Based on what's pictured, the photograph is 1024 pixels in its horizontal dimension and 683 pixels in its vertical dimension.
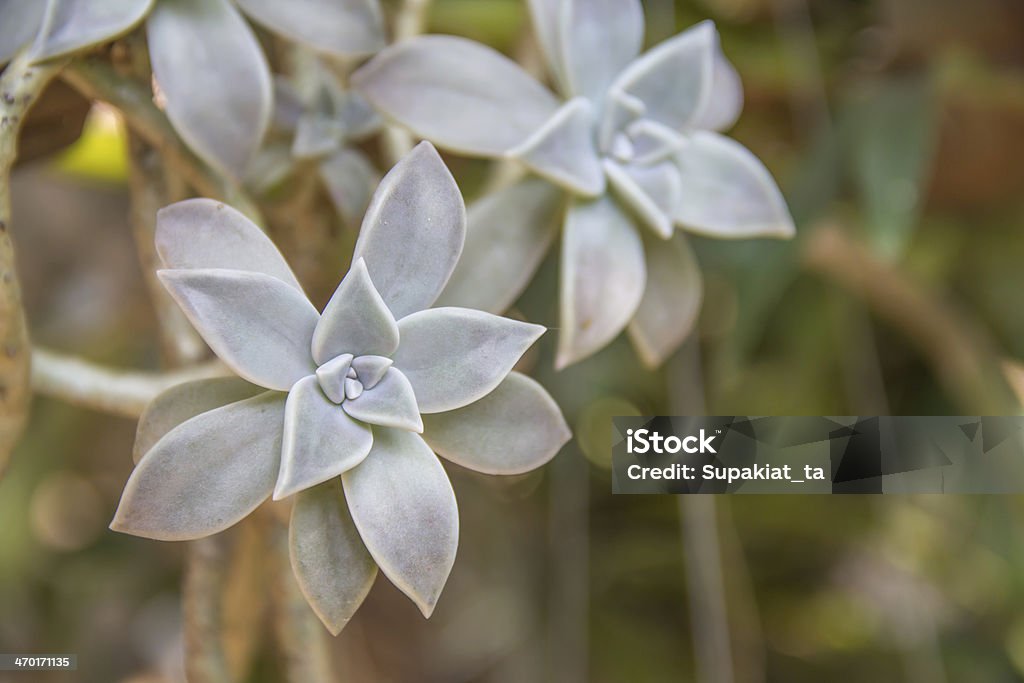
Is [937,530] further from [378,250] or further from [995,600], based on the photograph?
[378,250]

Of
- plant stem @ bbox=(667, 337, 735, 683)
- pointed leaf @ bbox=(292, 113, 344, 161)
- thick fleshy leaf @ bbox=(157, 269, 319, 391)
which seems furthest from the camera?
plant stem @ bbox=(667, 337, 735, 683)

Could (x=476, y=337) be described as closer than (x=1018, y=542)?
Yes

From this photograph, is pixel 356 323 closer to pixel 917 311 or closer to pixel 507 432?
pixel 507 432

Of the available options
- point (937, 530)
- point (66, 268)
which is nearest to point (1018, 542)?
point (937, 530)

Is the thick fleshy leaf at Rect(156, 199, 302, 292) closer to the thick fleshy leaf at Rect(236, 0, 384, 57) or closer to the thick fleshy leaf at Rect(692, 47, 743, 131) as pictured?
the thick fleshy leaf at Rect(236, 0, 384, 57)

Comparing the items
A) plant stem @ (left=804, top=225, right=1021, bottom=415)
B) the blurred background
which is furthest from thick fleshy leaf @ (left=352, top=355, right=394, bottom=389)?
plant stem @ (left=804, top=225, right=1021, bottom=415)

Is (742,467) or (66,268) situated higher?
(66,268)

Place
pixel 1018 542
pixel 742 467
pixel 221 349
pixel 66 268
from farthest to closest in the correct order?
pixel 66 268 < pixel 1018 542 < pixel 742 467 < pixel 221 349
